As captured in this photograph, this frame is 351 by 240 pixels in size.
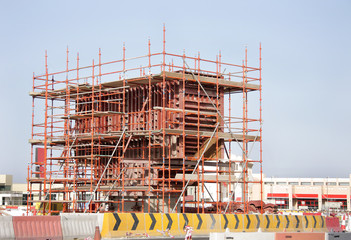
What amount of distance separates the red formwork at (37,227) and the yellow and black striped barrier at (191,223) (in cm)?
271

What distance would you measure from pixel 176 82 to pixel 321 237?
661 inches

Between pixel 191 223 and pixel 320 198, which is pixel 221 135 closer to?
pixel 191 223

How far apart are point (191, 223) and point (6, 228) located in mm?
11114

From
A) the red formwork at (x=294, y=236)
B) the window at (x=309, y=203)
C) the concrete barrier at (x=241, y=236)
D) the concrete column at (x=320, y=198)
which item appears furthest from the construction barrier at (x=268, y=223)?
the window at (x=309, y=203)

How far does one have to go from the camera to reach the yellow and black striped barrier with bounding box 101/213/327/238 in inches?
1211

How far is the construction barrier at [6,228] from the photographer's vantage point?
26141 mm

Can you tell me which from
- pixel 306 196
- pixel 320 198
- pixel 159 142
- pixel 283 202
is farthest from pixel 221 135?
pixel 306 196

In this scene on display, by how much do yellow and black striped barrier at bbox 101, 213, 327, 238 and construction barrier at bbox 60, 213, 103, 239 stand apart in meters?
0.70

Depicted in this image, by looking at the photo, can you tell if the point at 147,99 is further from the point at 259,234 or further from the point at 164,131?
the point at 259,234

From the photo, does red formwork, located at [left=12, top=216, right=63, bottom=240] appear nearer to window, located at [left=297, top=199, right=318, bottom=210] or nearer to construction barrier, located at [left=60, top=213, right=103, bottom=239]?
construction barrier, located at [left=60, top=213, right=103, bottom=239]

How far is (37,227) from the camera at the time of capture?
91.1ft

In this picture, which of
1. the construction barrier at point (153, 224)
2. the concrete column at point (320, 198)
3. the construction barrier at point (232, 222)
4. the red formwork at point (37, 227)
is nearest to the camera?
the red formwork at point (37, 227)

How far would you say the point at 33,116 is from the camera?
153ft

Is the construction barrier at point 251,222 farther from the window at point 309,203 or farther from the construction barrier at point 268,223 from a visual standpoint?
the window at point 309,203
